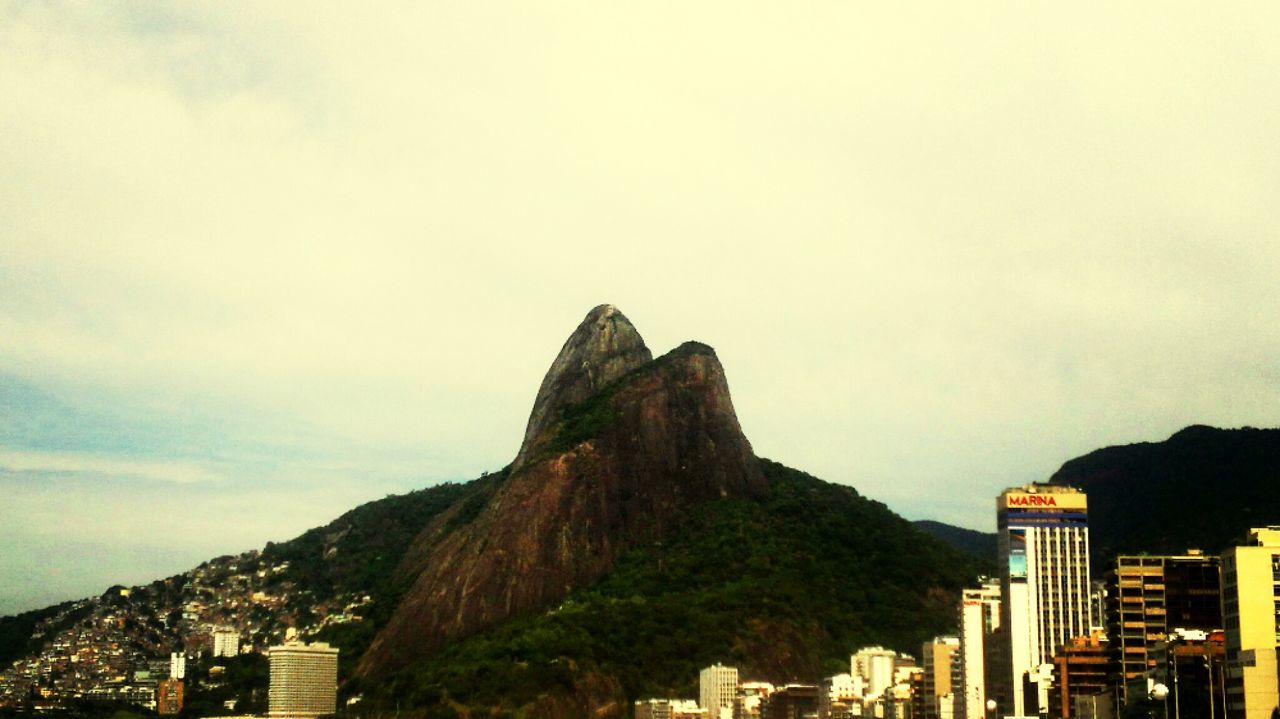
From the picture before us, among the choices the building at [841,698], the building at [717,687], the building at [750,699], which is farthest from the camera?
the building at [717,687]

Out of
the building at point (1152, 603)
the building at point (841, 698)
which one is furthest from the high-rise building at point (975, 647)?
the building at point (1152, 603)

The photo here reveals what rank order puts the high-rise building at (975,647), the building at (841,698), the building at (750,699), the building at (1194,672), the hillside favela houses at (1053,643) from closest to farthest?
the building at (1194,672)
the hillside favela houses at (1053,643)
the high-rise building at (975,647)
the building at (841,698)
the building at (750,699)

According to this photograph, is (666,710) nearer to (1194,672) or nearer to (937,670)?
(937,670)

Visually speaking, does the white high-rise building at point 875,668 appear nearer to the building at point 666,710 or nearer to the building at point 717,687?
the building at point 717,687

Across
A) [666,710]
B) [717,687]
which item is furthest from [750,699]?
[666,710]

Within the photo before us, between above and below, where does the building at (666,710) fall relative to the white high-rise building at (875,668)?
below

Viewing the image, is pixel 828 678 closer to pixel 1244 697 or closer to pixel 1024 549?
pixel 1024 549

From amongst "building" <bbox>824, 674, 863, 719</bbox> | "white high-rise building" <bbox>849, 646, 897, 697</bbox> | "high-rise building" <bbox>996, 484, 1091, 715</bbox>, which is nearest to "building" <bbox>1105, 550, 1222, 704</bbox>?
"high-rise building" <bbox>996, 484, 1091, 715</bbox>
